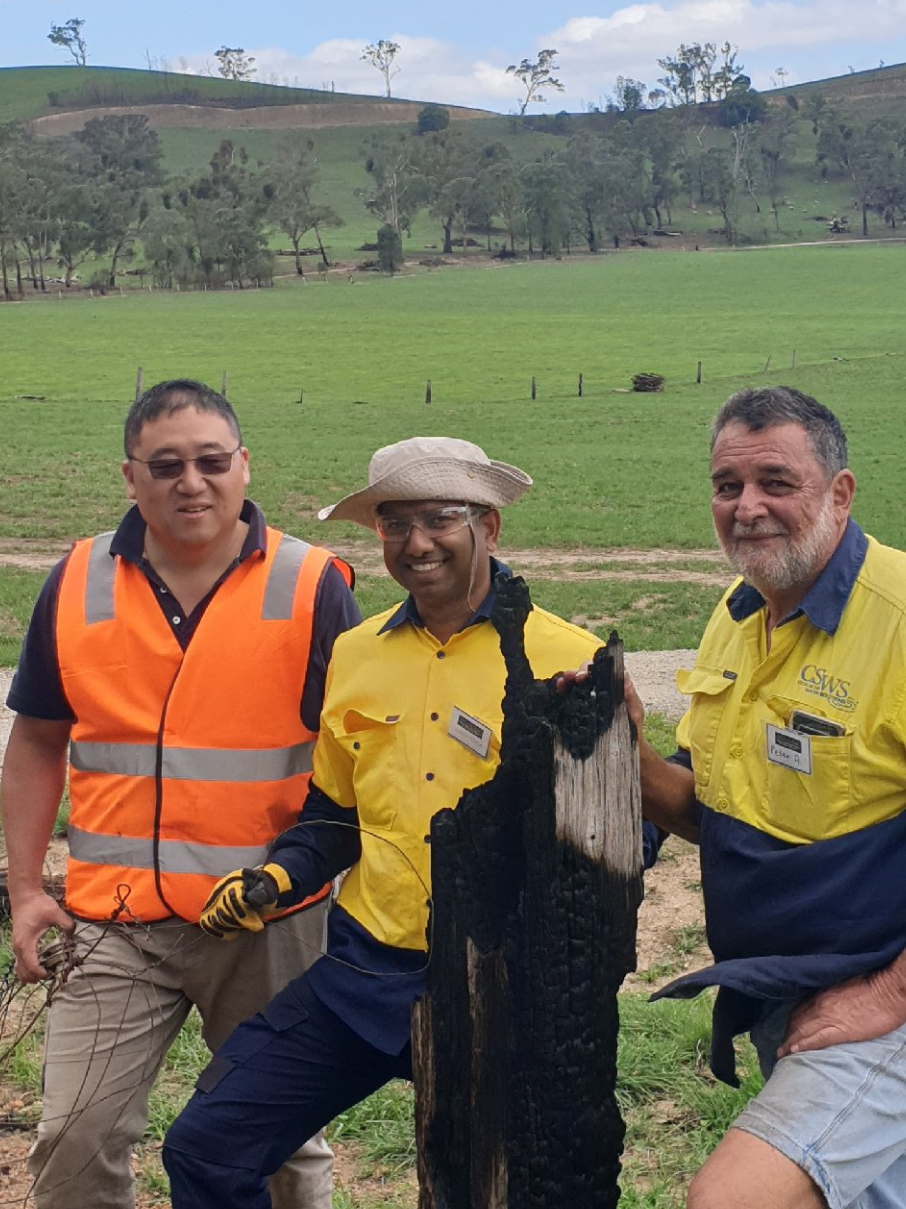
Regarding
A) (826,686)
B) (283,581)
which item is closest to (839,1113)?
(826,686)

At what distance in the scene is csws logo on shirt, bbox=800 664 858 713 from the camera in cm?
309

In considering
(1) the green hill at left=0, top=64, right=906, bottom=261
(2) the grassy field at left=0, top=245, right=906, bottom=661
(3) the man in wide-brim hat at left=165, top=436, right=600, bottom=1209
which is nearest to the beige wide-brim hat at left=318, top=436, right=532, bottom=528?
(3) the man in wide-brim hat at left=165, top=436, right=600, bottom=1209

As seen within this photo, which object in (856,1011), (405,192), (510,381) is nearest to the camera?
(856,1011)

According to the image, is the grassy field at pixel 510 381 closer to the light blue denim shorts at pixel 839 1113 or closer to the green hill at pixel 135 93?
the light blue denim shorts at pixel 839 1113

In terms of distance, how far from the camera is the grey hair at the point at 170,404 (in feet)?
12.8

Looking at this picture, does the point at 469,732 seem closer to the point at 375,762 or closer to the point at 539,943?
the point at 375,762

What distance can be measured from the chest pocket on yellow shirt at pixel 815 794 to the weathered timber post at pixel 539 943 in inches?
14.3

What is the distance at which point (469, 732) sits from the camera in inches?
131

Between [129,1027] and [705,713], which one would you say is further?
[129,1027]

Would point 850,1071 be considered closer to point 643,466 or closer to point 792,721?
point 792,721

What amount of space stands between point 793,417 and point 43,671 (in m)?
2.07

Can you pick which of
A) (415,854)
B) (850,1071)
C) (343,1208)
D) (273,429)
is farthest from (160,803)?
(273,429)

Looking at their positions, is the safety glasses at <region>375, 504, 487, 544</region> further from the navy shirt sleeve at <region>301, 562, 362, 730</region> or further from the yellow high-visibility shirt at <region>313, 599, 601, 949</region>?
the navy shirt sleeve at <region>301, 562, 362, 730</region>

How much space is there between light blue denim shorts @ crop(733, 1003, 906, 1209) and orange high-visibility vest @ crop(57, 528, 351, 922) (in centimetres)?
142
